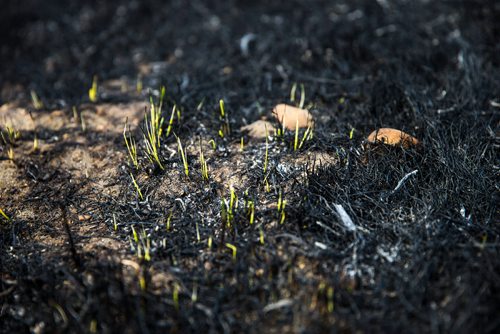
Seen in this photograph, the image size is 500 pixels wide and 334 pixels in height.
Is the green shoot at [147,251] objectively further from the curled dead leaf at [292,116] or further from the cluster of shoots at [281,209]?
the curled dead leaf at [292,116]

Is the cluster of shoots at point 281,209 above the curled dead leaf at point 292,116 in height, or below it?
below

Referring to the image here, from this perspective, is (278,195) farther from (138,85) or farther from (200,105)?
(138,85)

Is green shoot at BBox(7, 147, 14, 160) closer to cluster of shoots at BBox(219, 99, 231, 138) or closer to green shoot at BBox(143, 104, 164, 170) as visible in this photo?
green shoot at BBox(143, 104, 164, 170)

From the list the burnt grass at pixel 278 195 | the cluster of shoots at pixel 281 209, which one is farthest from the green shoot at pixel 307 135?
the cluster of shoots at pixel 281 209

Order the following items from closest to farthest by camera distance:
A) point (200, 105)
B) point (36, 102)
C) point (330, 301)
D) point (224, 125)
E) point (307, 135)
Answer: point (330, 301) → point (307, 135) → point (224, 125) → point (200, 105) → point (36, 102)

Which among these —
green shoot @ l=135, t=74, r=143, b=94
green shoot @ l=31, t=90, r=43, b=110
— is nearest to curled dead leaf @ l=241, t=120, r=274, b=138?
green shoot @ l=135, t=74, r=143, b=94

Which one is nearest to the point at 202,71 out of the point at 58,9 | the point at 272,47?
the point at 272,47

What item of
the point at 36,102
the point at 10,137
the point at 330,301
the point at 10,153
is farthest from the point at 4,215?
the point at 330,301
